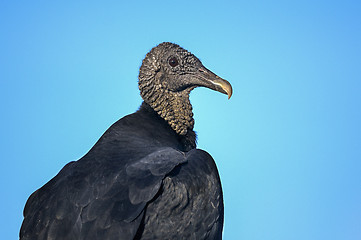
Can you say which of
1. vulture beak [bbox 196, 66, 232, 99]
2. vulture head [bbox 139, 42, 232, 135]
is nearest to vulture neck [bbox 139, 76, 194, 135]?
vulture head [bbox 139, 42, 232, 135]

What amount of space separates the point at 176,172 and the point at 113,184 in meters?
0.51

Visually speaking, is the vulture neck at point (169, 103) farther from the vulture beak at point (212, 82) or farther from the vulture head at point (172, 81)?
the vulture beak at point (212, 82)

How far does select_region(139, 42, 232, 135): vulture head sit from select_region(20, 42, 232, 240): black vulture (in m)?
0.40

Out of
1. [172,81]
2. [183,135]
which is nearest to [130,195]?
[183,135]

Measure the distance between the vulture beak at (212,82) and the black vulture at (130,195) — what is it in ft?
2.42

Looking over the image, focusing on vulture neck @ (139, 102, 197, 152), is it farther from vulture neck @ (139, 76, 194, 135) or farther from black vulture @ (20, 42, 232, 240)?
black vulture @ (20, 42, 232, 240)

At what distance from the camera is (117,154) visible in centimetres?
454

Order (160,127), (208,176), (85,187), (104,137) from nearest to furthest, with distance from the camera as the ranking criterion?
(85,187) → (208,176) → (104,137) → (160,127)

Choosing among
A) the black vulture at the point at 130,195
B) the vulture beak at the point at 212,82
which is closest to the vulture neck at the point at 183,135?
the black vulture at the point at 130,195

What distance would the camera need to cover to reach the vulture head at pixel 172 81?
217 inches

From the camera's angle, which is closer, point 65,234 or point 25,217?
point 65,234

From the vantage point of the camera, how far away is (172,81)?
5.54 metres

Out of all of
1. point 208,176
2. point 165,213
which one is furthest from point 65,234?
point 208,176

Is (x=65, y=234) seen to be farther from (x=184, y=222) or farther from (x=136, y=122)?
(x=136, y=122)
